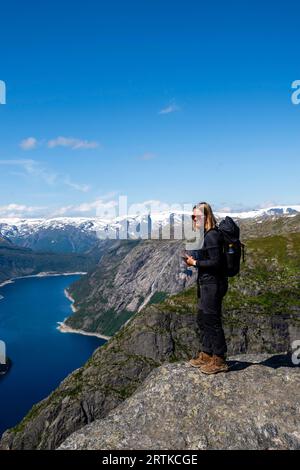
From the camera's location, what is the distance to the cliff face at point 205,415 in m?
15.1

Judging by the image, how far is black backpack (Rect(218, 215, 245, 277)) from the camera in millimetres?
18234

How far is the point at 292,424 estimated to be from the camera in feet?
52.0

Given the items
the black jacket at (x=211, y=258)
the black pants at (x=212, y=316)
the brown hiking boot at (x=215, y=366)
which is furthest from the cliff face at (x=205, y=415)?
the black jacket at (x=211, y=258)

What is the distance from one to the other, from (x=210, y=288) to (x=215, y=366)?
3539mm

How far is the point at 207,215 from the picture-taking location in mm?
18656

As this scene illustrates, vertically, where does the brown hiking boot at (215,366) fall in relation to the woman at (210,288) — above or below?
below

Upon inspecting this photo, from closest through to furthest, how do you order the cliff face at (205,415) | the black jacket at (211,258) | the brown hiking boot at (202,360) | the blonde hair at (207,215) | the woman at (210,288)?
the cliff face at (205,415) → the black jacket at (211,258) → the woman at (210,288) → the blonde hair at (207,215) → the brown hiking boot at (202,360)

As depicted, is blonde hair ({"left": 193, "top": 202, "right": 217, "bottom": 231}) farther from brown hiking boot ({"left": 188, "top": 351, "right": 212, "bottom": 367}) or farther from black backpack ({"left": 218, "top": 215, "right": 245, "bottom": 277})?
brown hiking boot ({"left": 188, "top": 351, "right": 212, "bottom": 367})

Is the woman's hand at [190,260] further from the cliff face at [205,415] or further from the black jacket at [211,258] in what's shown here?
the cliff face at [205,415]

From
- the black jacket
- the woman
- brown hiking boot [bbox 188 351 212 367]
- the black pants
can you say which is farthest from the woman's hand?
brown hiking boot [bbox 188 351 212 367]

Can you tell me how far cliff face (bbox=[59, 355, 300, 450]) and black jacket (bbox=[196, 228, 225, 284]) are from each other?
447 centimetres
